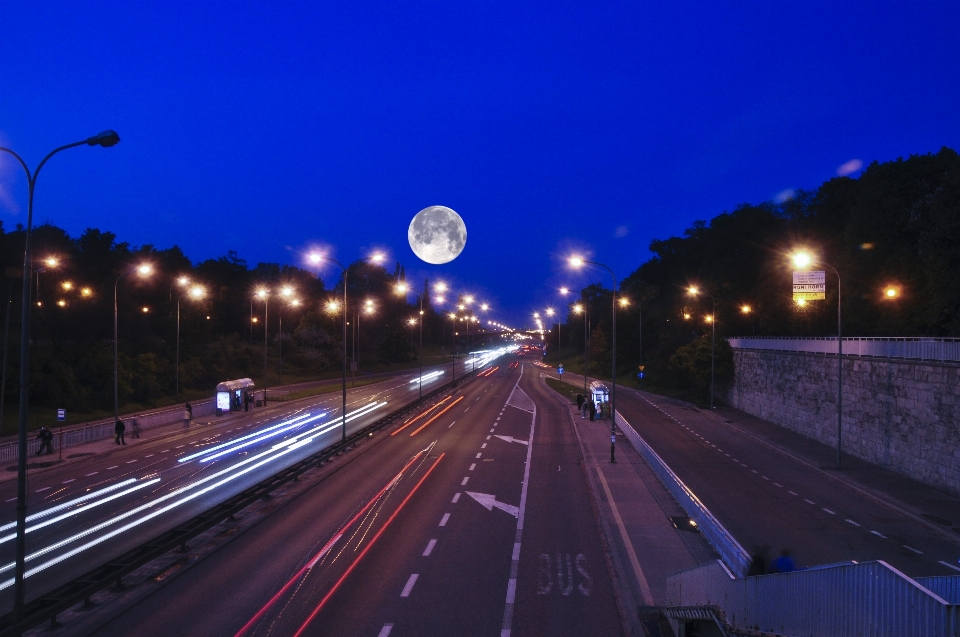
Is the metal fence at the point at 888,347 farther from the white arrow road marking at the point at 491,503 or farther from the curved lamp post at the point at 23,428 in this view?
the curved lamp post at the point at 23,428

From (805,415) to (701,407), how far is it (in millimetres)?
17714

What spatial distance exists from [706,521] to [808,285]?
19968 mm

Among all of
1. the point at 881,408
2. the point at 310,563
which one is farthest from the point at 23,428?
the point at 881,408

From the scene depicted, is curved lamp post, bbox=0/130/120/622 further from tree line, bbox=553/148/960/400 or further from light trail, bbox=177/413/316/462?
tree line, bbox=553/148/960/400

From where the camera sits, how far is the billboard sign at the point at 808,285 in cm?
3356

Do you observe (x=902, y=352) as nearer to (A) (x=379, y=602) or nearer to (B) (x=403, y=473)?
(B) (x=403, y=473)

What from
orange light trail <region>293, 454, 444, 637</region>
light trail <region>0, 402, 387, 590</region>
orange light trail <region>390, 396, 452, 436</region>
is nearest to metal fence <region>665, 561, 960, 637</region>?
orange light trail <region>293, 454, 444, 637</region>

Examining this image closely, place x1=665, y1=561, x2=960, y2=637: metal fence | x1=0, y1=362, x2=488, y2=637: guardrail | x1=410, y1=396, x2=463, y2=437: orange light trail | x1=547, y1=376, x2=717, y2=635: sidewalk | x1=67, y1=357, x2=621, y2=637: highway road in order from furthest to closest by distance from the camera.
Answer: x1=410, y1=396, x2=463, y2=437: orange light trail → x1=547, y1=376, x2=717, y2=635: sidewalk → x1=67, y1=357, x2=621, y2=637: highway road → x1=0, y1=362, x2=488, y2=637: guardrail → x1=665, y1=561, x2=960, y2=637: metal fence

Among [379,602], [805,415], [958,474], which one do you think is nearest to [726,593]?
[379,602]

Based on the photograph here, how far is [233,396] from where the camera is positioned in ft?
171

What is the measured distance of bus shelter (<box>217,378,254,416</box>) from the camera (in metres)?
51.3

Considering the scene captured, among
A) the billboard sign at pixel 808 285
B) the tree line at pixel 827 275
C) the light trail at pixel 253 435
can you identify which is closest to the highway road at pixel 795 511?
the billboard sign at pixel 808 285

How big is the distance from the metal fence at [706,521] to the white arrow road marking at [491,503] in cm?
487

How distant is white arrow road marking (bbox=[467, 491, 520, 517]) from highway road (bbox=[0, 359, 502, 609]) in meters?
8.10
